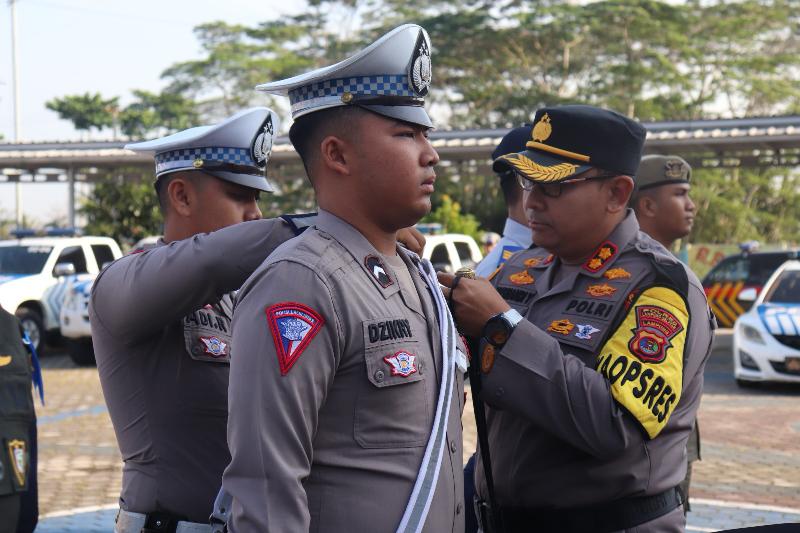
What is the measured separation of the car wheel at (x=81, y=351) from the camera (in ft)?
49.3

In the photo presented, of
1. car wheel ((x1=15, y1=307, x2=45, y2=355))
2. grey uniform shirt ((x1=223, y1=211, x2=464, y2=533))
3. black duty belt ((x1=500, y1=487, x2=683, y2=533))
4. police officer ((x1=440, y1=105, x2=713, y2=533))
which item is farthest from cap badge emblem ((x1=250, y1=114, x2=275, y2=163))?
car wheel ((x1=15, y1=307, x2=45, y2=355))

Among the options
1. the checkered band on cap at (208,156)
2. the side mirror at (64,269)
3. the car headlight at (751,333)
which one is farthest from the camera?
the side mirror at (64,269)

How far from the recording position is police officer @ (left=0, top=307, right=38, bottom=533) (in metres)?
3.29

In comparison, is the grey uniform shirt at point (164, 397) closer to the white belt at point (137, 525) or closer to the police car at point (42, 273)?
the white belt at point (137, 525)

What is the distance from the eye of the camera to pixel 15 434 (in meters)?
3.34

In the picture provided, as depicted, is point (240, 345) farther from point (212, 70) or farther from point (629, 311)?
point (212, 70)

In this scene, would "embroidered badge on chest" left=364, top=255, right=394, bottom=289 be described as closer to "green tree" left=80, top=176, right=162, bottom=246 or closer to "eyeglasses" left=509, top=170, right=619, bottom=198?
"eyeglasses" left=509, top=170, right=619, bottom=198

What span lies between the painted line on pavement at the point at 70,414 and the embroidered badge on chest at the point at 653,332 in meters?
8.49

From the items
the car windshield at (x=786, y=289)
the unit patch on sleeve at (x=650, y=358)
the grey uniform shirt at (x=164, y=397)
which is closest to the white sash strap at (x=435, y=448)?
the unit patch on sleeve at (x=650, y=358)

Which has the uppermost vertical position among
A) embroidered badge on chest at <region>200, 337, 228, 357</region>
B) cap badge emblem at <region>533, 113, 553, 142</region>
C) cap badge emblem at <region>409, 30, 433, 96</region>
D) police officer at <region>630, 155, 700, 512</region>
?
cap badge emblem at <region>409, 30, 433, 96</region>

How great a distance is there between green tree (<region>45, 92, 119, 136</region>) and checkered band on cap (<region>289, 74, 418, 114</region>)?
5386 cm

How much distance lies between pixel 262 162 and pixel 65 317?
490 inches

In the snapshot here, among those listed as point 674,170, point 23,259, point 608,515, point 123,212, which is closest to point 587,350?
point 608,515

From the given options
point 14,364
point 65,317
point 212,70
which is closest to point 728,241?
point 212,70
